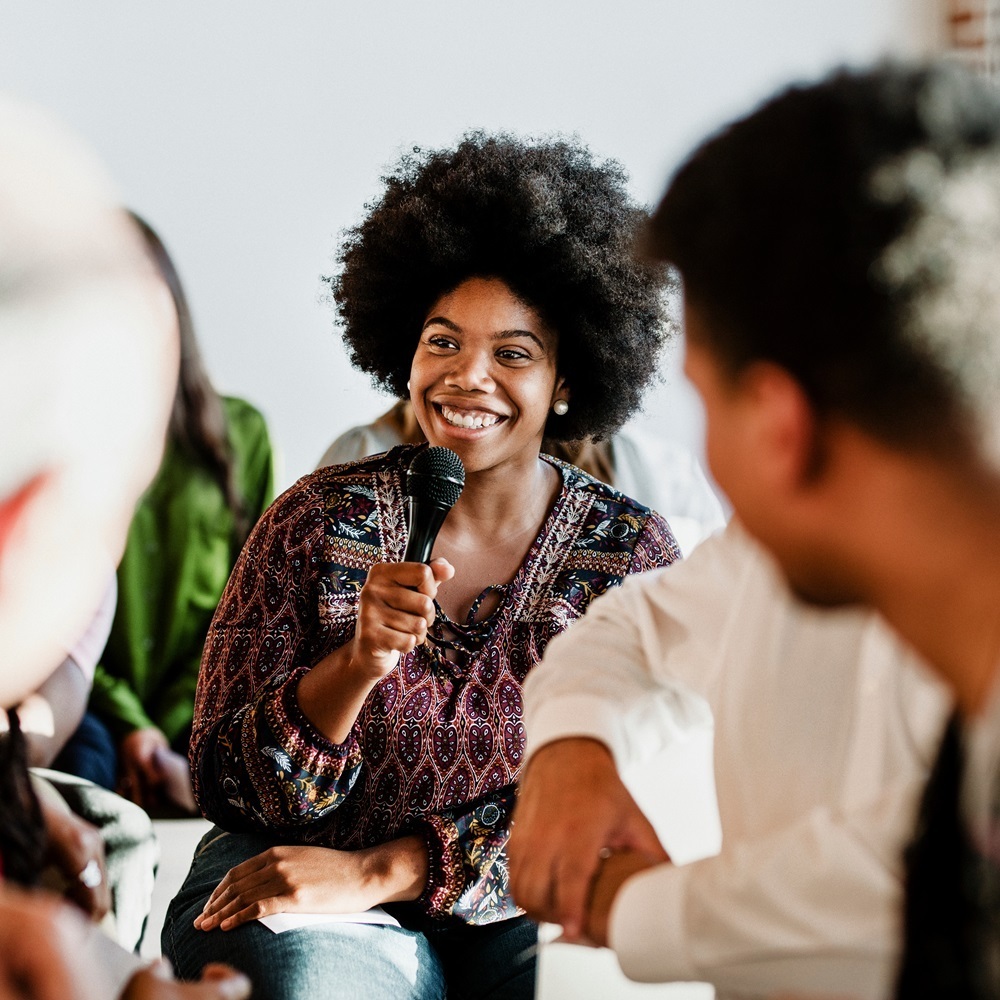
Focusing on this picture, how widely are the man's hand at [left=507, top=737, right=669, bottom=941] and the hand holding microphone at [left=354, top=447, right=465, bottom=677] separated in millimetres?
345

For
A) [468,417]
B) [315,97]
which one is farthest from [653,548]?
[315,97]

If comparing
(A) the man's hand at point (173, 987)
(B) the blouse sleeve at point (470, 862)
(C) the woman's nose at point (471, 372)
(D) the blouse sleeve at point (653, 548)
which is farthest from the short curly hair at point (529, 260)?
(A) the man's hand at point (173, 987)

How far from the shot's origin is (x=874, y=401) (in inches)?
26.9

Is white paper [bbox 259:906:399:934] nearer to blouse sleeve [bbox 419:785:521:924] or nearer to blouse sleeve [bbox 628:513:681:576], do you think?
blouse sleeve [bbox 419:785:521:924]

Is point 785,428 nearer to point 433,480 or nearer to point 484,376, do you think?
point 433,480

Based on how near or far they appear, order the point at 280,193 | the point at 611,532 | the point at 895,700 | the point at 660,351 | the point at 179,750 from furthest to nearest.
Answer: the point at 280,193 → the point at 179,750 → the point at 660,351 → the point at 611,532 → the point at 895,700

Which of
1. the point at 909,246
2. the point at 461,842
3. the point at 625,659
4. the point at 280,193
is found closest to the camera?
the point at 909,246

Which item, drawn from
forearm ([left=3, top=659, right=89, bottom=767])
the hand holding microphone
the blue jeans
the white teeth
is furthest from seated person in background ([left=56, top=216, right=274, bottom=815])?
the hand holding microphone

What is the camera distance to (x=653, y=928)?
0.87m

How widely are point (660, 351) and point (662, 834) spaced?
1.06 m

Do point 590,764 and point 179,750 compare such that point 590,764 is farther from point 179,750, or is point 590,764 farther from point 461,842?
point 179,750

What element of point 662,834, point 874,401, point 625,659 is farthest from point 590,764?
point 874,401

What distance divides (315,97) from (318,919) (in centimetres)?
243

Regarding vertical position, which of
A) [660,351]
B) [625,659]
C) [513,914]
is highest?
[660,351]
